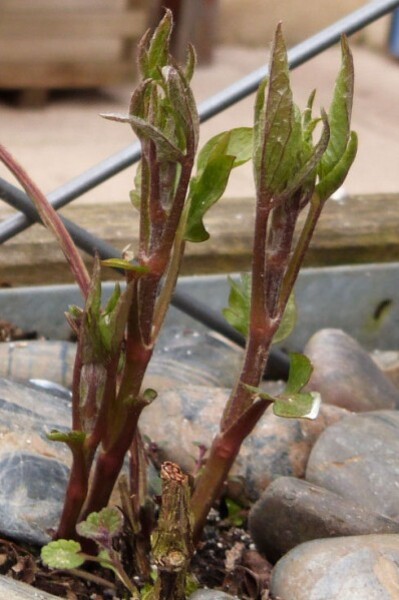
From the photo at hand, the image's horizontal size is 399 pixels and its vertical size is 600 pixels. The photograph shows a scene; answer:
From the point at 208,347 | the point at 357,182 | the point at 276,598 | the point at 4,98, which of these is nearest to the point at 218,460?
the point at 276,598

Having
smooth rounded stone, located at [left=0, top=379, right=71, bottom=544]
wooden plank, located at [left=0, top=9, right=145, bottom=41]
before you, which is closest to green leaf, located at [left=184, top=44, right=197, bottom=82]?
smooth rounded stone, located at [left=0, top=379, right=71, bottom=544]

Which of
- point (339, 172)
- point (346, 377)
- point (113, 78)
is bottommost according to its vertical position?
point (113, 78)

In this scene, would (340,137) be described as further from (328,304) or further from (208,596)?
(328,304)

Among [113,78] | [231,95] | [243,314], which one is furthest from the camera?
[113,78]

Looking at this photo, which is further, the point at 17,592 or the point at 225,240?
the point at 225,240

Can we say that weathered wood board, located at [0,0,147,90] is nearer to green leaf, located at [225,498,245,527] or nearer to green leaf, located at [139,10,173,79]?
green leaf, located at [225,498,245,527]

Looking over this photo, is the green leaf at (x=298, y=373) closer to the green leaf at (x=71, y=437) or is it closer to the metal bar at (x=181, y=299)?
the green leaf at (x=71, y=437)

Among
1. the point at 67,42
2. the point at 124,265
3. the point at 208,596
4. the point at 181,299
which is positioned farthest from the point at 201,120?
Result: the point at 67,42
